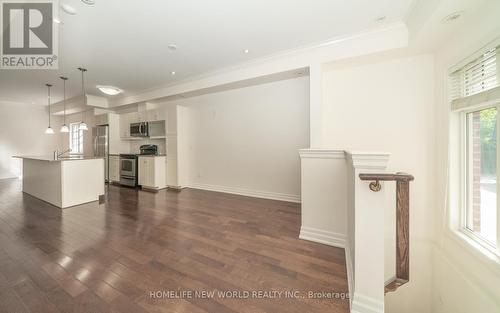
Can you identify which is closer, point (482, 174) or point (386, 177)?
point (386, 177)

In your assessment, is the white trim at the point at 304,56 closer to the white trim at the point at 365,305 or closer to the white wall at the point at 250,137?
the white wall at the point at 250,137

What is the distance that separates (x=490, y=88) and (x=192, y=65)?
403cm

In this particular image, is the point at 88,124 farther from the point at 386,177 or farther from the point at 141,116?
the point at 386,177

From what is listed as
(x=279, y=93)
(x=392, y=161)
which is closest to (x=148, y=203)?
(x=279, y=93)

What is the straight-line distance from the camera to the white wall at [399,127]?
2.57 metres

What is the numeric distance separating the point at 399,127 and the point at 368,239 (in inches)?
88.8

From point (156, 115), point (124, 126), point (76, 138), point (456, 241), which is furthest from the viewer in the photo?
point (76, 138)

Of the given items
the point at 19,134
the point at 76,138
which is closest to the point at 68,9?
the point at 76,138

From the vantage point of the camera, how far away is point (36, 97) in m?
6.08

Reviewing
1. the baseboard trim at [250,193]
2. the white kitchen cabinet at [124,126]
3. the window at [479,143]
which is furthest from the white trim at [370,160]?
the white kitchen cabinet at [124,126]

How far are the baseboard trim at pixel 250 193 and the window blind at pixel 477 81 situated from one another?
2.72 meters

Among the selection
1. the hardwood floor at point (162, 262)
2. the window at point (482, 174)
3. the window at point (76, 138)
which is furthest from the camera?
the window at point (76, 138)

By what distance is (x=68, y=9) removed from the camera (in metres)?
2.16

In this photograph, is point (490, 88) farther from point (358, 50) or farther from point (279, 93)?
point (279, 93)
